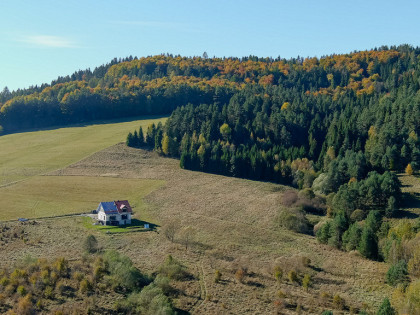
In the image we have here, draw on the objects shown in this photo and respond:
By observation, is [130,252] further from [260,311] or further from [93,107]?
[93,107]

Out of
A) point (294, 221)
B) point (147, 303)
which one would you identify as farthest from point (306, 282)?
point (294, 221)

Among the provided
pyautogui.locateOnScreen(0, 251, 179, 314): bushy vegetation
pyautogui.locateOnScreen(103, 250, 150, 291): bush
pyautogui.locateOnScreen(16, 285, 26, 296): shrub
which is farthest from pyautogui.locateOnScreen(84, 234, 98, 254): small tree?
pyautogui.locateOnScreen(16, 285, 26, 296): shrub

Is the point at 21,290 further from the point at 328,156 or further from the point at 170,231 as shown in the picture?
the point at 328,156

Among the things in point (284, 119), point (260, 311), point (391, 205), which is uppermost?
point (284, 119)

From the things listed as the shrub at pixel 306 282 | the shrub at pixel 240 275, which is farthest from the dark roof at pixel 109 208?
the shrub at pixel 306 282

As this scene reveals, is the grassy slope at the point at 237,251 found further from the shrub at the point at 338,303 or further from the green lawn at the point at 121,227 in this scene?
the green lawn at the point at 121,227

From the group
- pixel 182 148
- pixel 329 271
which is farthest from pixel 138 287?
pixel 182 148

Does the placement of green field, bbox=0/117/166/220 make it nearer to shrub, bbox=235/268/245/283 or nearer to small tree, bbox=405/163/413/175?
shrub, bbox=235/268/245/283
